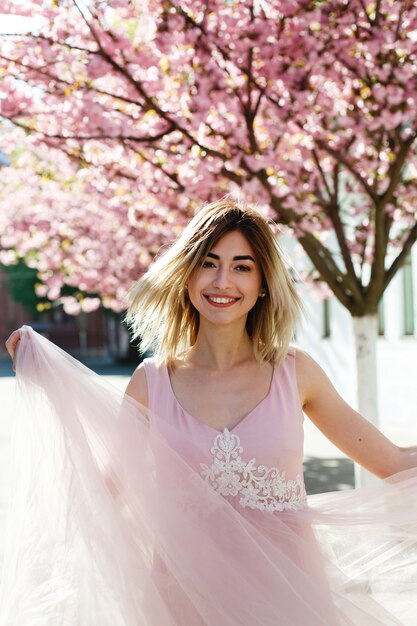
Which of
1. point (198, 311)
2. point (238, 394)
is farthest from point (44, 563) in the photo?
point (198, 311)

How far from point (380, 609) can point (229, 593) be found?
0.44 m

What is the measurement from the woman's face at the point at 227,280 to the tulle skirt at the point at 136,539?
381 millimetres

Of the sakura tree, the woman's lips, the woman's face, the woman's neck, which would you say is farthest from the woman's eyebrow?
the sakura tree

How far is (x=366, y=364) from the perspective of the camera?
7.38 meters

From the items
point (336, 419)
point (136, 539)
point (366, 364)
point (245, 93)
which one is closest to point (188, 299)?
point (336, 419)

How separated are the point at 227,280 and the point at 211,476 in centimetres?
58

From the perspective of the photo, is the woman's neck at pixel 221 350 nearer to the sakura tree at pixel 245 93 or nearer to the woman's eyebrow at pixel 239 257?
the woman's eyebrow at pixel 239 257

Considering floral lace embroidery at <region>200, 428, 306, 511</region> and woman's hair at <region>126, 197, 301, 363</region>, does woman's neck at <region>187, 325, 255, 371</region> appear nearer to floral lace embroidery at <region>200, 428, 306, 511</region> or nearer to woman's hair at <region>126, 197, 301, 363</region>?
woman's hair at <region>126, 197, 301, 363</region>

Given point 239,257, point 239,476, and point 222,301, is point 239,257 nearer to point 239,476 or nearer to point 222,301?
point 222,301

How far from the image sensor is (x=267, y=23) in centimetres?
675

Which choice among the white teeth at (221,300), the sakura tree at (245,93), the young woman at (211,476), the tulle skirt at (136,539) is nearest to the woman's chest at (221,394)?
the young woman at (211,476)

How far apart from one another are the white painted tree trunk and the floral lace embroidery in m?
4.74

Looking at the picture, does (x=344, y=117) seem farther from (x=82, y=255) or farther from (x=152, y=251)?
(x=82, y=255)

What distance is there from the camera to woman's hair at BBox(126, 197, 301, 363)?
112 inches
